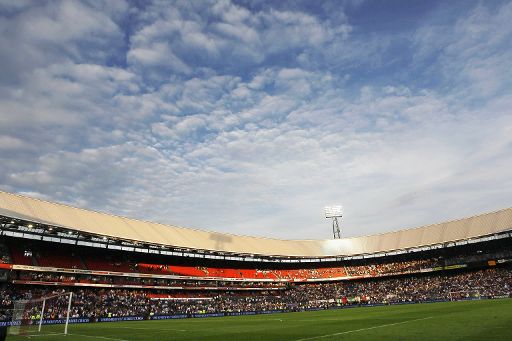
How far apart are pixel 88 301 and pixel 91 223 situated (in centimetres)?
1241

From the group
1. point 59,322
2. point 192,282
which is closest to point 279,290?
point 192,282

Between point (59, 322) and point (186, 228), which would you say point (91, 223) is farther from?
point (186, 228)

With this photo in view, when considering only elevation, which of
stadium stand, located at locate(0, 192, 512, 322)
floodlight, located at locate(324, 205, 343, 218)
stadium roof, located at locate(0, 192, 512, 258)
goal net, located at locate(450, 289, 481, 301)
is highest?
floodlight, located at locate(324, 205, 343, 218)

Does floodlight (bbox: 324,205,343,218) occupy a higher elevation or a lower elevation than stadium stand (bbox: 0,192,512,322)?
higher

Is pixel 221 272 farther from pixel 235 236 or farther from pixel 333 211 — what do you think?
pixel 333 211

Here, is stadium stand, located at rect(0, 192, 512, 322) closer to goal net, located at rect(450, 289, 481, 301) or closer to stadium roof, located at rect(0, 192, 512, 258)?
goal net, located at rect(450, 289, 481, 301)

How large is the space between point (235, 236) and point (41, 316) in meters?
61.5

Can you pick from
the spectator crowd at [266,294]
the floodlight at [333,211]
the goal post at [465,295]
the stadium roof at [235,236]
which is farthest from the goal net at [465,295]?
the floodlight at [333,211]

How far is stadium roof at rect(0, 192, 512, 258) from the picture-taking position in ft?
172

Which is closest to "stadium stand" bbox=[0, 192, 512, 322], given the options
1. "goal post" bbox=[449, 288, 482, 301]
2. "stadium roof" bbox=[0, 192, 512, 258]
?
"goal post" bbox=[449, 288, 482, 301]

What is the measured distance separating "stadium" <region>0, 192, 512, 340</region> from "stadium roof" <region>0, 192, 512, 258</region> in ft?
0.91

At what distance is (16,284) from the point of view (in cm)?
5116

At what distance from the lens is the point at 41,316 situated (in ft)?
95.9

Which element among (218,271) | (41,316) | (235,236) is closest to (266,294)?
(218,271)
